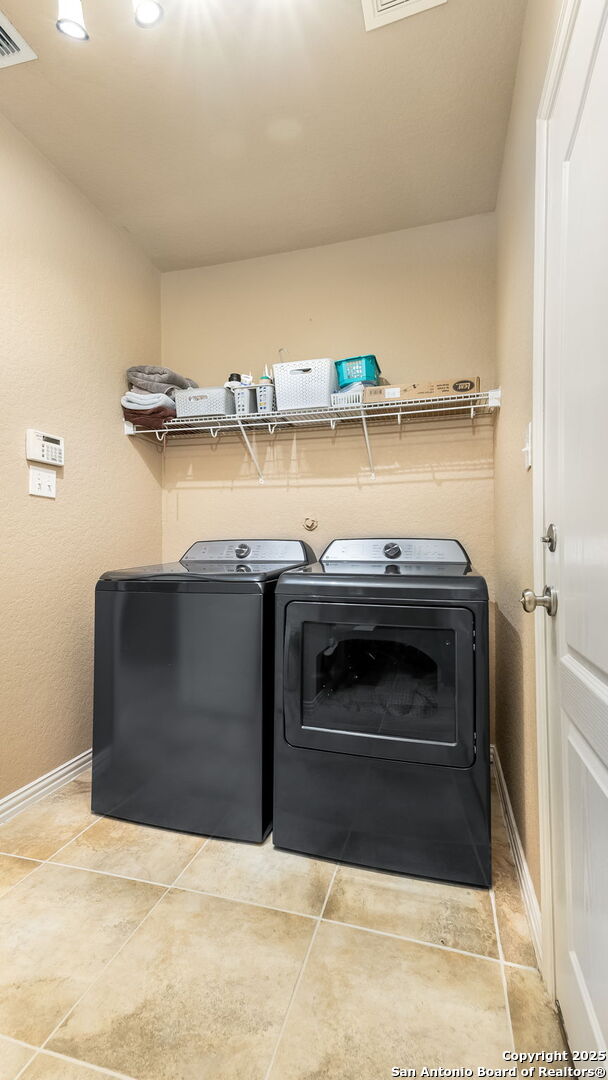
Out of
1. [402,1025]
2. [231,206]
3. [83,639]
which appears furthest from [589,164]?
[83,639]

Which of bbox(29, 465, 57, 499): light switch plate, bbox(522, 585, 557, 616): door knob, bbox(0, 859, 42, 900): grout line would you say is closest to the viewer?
bbox(522, 585, 557, 616): door knob

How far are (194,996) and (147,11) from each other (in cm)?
253

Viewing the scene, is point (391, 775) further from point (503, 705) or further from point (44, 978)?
point (44, 978)

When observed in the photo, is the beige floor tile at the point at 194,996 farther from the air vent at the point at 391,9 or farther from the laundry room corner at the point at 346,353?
the air vent at the point at 391,9

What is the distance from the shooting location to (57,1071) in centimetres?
91

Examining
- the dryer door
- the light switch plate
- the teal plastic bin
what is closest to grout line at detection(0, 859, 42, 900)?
the dryer door

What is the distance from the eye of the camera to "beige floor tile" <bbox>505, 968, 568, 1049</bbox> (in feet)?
3.13

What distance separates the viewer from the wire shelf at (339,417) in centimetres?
209

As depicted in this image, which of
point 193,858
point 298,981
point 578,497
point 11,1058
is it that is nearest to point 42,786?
point 193,858

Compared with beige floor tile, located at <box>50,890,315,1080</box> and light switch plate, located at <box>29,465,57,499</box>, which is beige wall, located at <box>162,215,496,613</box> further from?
beige floor tile, located at <box>50,890,315,1080</box>

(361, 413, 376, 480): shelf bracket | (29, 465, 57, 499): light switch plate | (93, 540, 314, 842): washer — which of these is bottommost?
(93, 540, 314, 842): washer

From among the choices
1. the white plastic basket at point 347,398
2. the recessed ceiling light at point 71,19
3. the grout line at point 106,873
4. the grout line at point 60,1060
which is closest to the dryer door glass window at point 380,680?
the grout line at point 106,873

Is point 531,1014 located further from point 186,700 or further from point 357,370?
point 357,370

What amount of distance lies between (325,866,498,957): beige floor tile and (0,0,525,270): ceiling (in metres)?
2.54
